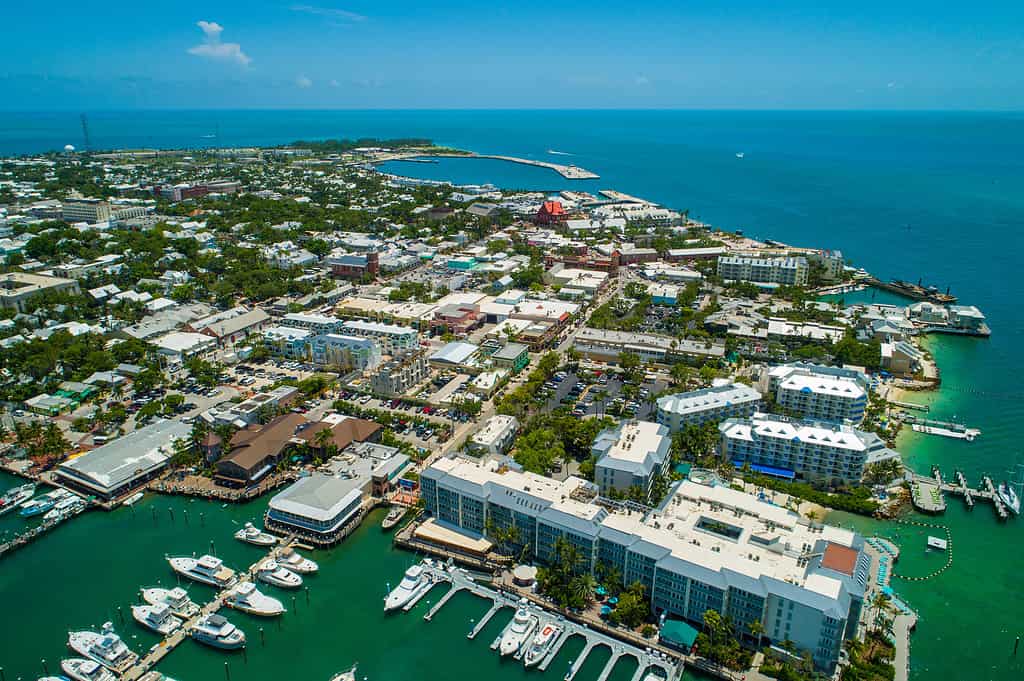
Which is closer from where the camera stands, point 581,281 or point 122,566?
point 122,566

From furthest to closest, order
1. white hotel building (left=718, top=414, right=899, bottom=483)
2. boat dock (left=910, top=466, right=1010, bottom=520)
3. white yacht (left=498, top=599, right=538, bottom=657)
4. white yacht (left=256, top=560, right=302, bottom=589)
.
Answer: white hotel building (left=718, top=414, right=899, bottom=483), boat dock (left=910, top=466, right=1010, bottom=520), white yacht (left=256, top=560, right=302, bottom=589), white yacht (left=498, top=599, right=538, bottom=657)

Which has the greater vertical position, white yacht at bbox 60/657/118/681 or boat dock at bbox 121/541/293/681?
white yacht at bbox 60/657/118/681

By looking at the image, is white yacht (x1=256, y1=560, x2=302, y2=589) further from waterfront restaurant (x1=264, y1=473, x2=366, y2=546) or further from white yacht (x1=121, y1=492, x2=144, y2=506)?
white yacht (x1=121, y1=492, x2=144, y2=506)

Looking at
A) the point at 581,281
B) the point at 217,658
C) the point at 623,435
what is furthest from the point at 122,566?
the point at 581,281

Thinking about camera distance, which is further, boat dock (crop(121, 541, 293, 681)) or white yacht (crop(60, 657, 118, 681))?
boat dock (crop(121, 541, 293, 681))

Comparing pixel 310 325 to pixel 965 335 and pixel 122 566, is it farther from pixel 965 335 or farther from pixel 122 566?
pixel 965 335

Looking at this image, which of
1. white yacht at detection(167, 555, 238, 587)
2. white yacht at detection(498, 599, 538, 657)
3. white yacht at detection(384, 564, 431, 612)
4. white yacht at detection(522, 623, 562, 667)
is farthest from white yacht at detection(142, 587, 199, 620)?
white yacht at detection(522, 623, 562, 667)

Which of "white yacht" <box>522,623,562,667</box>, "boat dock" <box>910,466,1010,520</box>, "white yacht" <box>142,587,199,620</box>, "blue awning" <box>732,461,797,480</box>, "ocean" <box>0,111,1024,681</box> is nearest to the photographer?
"white yacht" <box>522,623,562,667</box>

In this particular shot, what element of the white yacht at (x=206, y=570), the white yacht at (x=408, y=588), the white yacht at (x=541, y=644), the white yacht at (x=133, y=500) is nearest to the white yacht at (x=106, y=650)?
the white yacht at (x=206, y=570)
